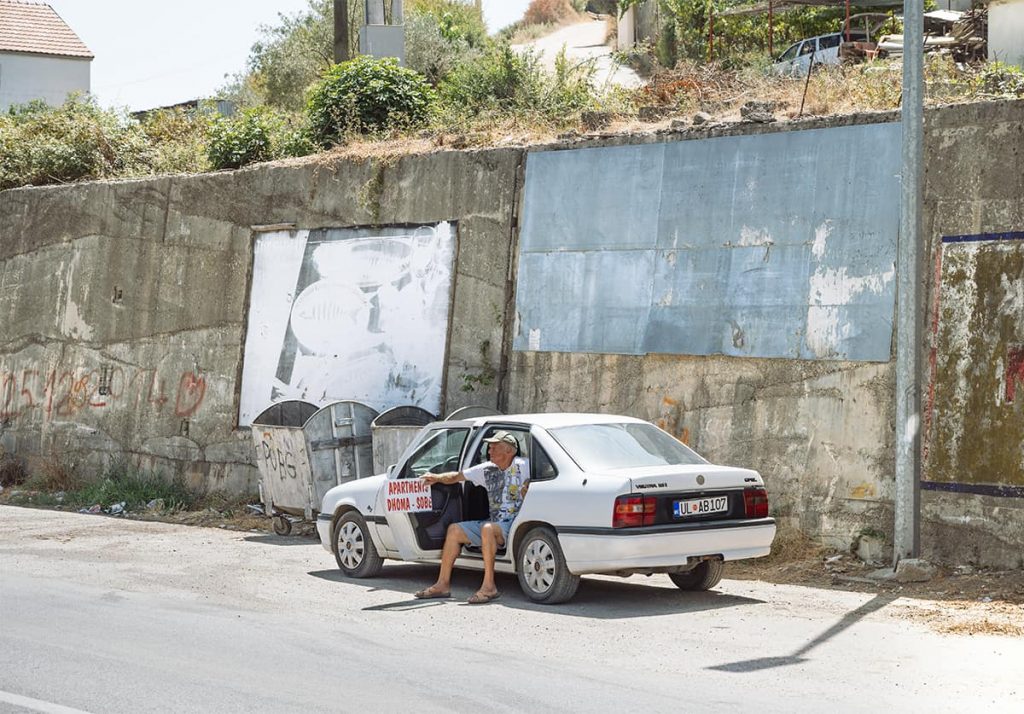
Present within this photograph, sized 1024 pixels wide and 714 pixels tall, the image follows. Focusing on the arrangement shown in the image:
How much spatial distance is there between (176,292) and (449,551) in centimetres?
1032

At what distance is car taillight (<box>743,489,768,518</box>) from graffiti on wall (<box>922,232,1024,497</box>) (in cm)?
237

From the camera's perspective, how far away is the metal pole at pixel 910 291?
11.2m

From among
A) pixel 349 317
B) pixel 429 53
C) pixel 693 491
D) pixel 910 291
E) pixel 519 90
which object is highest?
pixel 429 53

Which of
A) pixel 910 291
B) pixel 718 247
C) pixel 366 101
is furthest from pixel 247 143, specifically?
pixel 910 291

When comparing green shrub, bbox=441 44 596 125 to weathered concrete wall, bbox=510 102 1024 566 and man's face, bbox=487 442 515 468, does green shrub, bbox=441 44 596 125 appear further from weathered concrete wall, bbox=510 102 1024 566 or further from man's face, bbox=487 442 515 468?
man's face, bbox=487 442 515 468

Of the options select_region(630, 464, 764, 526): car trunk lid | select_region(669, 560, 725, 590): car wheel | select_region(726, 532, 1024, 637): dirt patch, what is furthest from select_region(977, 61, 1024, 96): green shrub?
select_region(669, 560, 725, 590): car wheel

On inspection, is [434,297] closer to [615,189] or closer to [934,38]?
[615,189]

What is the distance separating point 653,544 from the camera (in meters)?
9.65

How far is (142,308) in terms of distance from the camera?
2027cm

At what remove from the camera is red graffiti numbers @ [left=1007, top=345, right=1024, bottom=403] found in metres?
11.5

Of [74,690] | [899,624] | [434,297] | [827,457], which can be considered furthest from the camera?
[434,297]

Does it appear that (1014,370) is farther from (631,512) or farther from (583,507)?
(583,507)

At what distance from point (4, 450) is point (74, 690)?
16058 millimetres

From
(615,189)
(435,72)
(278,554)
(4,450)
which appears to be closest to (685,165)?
(615,189)
